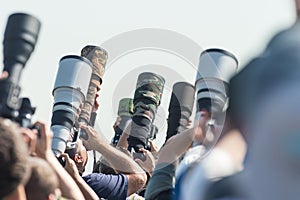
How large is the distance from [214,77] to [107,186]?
2.27 metres

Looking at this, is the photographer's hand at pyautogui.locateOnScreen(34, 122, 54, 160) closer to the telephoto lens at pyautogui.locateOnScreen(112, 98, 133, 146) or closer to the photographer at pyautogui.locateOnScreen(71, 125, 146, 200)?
the photographer at pyautogui.locateOnScreen(71, 125, 146, 200)

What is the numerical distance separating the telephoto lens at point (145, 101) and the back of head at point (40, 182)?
2798mm

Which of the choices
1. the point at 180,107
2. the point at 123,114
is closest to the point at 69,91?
the point at 180,107

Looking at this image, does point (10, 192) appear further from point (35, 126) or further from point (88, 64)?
point (88, 64)

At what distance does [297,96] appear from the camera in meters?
1.84

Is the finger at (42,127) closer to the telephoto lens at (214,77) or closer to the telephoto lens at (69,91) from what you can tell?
the telephoto lens at (214,77)

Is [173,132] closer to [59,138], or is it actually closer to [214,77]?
[214,77]

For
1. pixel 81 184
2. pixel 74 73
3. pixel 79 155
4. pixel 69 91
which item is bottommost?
pixel 79 155

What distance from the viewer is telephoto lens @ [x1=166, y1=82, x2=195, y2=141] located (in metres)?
4.32

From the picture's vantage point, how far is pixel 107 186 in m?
5.73

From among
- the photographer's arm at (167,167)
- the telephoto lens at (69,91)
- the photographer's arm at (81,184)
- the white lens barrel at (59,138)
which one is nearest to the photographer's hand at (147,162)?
the telephoto lens at (69,91)

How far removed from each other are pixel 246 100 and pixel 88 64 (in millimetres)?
3857

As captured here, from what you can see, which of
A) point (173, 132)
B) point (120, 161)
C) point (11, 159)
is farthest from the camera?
point (120, 161)

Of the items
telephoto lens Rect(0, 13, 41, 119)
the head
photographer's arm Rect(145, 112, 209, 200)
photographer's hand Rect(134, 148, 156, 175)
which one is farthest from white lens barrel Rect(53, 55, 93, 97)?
photographer's arm Rect(145, 112, 209, 200)
